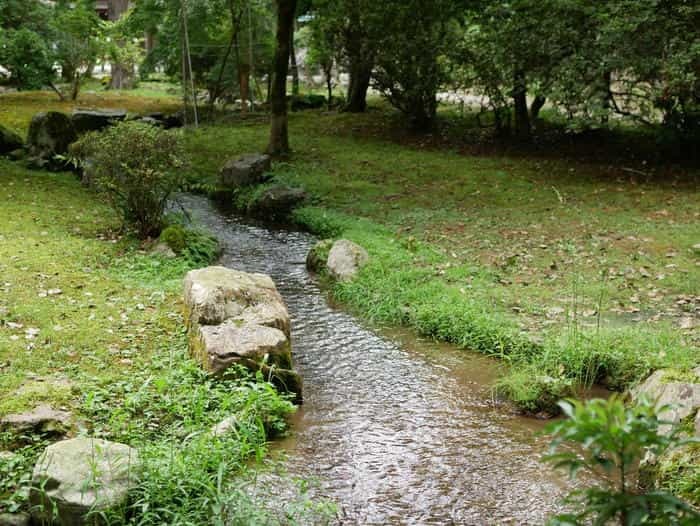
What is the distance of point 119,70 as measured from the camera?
95.5 ft

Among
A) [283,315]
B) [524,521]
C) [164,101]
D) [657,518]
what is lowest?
[524,521]

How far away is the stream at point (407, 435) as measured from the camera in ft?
15.5

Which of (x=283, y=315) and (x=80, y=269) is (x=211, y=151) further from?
(x=283, y=315)

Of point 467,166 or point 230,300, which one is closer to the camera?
point 230,300

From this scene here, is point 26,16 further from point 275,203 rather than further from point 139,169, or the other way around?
point 139,169

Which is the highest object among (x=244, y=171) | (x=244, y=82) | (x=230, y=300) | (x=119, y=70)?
(x=119, y=70)

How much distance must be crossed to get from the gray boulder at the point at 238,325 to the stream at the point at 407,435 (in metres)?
0.41

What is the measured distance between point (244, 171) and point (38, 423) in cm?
992

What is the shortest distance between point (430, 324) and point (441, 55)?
1080 cm

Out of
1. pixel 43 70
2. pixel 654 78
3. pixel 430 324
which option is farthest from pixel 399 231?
pixel 43 70

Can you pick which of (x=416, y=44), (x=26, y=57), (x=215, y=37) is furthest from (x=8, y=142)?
(x=416, y=44)

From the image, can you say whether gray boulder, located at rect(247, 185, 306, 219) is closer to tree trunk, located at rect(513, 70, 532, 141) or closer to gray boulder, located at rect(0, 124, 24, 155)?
gray boulder, located at rect(0, 124, 24, 155)

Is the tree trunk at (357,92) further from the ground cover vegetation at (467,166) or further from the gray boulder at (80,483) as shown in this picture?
the gray boulder at (80,483)

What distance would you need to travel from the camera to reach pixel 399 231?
37.5ft
